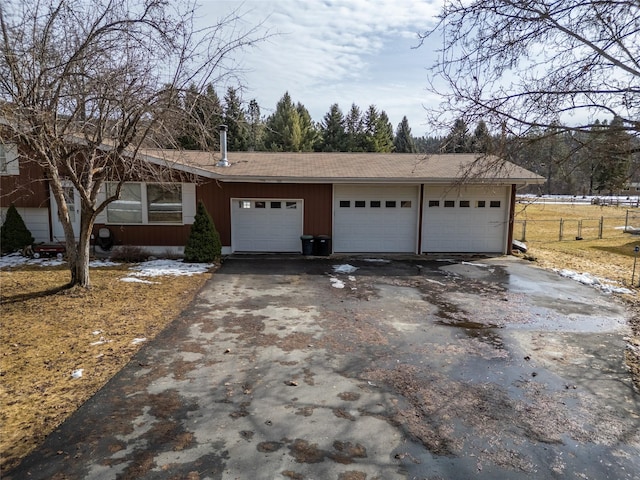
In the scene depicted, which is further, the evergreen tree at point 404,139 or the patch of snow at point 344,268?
the evergreen tree at point 404,139

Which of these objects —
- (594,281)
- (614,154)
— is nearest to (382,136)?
(594,281)

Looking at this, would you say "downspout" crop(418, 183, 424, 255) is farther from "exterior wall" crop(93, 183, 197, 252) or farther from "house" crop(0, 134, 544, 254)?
"exterior wall" crop(93, 183, 197, 252)

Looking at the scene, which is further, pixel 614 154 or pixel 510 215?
pixel 510 215

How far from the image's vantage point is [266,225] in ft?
45.2

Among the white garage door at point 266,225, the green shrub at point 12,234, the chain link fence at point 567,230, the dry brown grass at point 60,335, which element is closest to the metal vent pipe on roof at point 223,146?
the white garage door at point 266,225

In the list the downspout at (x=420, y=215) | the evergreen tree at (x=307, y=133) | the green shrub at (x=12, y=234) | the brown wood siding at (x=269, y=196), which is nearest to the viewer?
the green shrub at (x=12, y=234)

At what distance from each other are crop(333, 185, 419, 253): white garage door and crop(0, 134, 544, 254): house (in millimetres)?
33

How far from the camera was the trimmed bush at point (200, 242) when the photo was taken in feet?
39.4

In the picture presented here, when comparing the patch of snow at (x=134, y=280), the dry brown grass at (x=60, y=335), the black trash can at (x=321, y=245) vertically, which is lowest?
the dry brown grass at (x=60, y=335)

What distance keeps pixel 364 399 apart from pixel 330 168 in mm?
10931

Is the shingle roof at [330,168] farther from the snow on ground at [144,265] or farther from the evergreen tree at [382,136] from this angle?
the evergreen tree at [382,136]

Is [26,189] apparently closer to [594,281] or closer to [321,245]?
[321,245]

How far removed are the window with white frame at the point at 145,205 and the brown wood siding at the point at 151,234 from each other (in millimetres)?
191

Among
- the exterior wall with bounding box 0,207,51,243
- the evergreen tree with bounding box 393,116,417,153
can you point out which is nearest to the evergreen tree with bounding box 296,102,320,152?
the evergreen tree with bounding box 393,116,417,153
